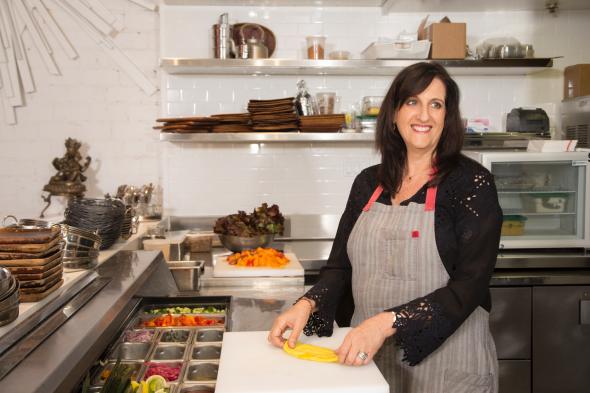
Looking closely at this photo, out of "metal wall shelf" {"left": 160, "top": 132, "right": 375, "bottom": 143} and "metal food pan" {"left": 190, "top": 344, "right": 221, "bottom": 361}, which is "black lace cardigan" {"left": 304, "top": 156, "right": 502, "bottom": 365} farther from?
"metal wall shelf" {"left": 160, "top": 132, "right": 375, "bottom": 143}

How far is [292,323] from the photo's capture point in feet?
6.11

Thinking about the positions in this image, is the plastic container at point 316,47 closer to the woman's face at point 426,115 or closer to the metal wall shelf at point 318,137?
the metal wall shelf at point 318,137

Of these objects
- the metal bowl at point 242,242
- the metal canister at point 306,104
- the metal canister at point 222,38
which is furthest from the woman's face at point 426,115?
the metal canister at point 222,38

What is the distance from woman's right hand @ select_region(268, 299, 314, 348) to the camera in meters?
1.76

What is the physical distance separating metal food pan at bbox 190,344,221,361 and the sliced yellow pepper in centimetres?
57

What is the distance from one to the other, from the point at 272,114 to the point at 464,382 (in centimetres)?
256

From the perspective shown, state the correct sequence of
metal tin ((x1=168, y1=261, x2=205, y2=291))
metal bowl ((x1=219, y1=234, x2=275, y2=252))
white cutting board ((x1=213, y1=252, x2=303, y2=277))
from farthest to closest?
1. metal bowl ((x1=219, y1=234, x2=275, y2=252))
2. white cutting board ((x1=213, y1=252, x2=303, y2=277))
3. metal tin ((x1=168, y1=261, x2=205, y2=291))

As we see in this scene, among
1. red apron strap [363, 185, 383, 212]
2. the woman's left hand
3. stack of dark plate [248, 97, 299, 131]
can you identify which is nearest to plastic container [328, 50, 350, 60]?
stack of dark plate [248, 97, 299, 131]

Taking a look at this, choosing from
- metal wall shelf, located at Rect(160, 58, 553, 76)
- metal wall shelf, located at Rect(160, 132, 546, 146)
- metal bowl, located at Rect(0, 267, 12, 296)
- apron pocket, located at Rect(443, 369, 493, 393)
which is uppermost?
metal wall shelf, located at Rect(160, 58, 553, 76)

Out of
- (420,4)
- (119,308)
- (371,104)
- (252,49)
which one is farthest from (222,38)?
(119,308)

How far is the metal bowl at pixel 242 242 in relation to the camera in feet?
12.7

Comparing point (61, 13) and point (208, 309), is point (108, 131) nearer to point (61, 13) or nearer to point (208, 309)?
point (61, 13)

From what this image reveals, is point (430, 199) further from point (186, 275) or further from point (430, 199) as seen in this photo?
point (186, 275)

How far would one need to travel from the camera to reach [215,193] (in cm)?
471
